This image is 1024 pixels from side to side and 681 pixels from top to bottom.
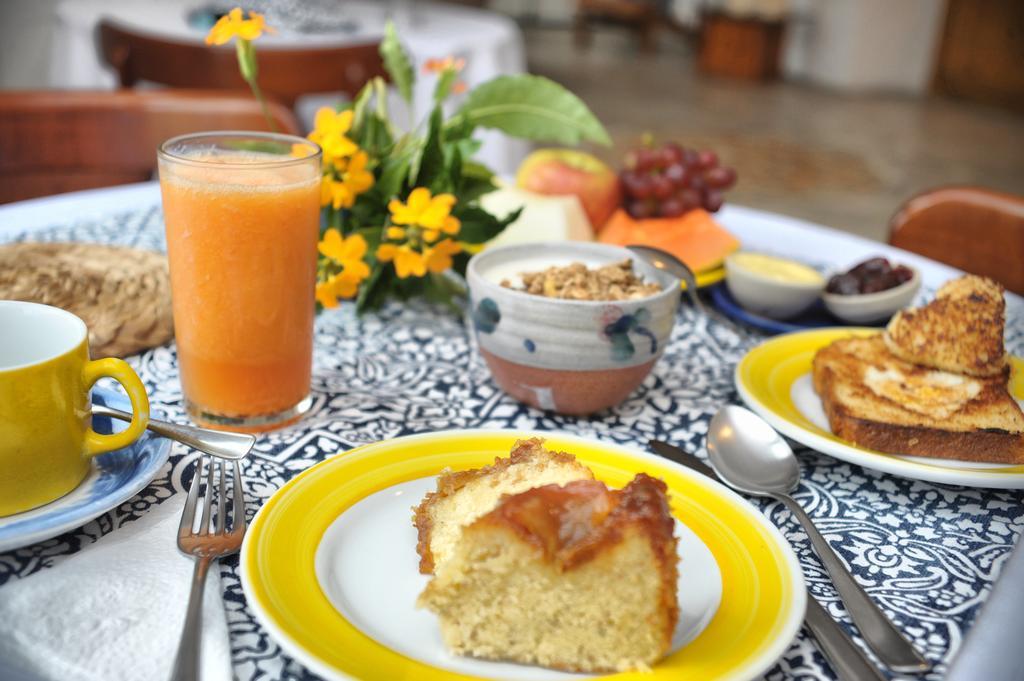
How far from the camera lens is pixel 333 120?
1.01m

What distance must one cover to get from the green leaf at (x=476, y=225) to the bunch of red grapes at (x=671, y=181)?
0.37 m

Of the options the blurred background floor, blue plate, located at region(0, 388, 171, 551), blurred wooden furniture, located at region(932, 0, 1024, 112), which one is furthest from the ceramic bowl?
blurred wooden furniture, located at region(932, 0, 1024, 112)

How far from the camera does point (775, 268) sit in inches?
49.8

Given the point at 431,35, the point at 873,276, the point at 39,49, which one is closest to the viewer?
the point at 873,276

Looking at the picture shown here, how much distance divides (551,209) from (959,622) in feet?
2.74

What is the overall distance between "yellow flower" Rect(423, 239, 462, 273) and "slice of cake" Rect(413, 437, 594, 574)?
1.29 ft

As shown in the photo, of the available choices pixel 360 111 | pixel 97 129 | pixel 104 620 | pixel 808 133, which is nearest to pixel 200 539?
pixel 104 620

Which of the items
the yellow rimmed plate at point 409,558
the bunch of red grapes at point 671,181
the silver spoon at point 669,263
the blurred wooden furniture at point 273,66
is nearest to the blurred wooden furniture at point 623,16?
the blurred wooden furniture at point 273,66

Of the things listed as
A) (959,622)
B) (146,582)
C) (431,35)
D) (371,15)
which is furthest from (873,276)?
(371,15)

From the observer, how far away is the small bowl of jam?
116 centimetres

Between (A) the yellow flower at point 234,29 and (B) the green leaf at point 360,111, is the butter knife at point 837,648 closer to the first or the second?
(A) the yellow flower at point 234,29

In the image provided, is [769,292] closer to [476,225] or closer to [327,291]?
[476,225]

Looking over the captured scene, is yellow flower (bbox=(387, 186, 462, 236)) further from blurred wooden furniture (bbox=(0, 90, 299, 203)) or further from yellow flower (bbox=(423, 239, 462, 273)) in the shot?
blurred wooden furniture (bbox=(0, 90, 299, 203))

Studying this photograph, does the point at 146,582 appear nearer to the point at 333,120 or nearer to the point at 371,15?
the point at 333,120
